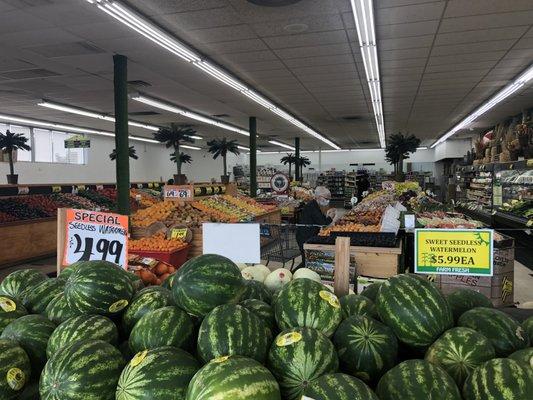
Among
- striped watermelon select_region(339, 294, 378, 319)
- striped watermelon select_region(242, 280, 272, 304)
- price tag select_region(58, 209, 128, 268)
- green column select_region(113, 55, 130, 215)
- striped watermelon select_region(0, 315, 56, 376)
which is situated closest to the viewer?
striped watermelon select_region(0, 315, 56, 376)

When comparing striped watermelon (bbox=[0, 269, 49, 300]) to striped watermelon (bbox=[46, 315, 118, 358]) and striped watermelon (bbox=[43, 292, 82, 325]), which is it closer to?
striped watermelon (bbox=[43, 292, 82, 325])

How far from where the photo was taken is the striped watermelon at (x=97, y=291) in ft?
4.15

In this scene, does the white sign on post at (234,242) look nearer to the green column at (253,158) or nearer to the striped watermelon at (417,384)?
the striped watermelon at (417,384)

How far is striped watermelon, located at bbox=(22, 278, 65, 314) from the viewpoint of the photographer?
145cm

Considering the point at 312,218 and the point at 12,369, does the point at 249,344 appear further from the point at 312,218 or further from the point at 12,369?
the point at 312,218

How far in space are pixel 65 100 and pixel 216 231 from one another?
34.6ft

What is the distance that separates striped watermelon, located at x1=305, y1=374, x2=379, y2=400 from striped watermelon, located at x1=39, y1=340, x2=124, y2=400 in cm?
47

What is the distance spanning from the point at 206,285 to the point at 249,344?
27 cm

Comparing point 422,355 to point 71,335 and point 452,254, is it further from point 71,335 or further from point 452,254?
point 71,335

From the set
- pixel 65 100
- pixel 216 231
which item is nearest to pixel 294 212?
pixel 65 100

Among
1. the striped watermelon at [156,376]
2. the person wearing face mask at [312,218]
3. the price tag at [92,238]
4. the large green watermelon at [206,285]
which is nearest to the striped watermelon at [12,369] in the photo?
the striped watermelon at [156,376]

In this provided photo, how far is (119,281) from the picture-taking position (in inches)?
53.6

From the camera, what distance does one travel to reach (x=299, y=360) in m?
0.93

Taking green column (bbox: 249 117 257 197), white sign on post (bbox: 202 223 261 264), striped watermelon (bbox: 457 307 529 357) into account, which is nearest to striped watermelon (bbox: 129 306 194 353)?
striped watermelon (bbox: 457 307 529 357)
